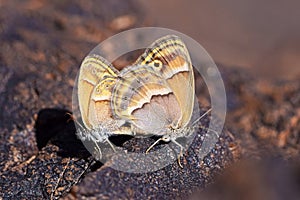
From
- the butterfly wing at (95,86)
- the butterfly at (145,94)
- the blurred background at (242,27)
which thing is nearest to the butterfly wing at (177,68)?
the butterfly at (145,94)

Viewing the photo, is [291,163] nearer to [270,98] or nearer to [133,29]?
[270,98]

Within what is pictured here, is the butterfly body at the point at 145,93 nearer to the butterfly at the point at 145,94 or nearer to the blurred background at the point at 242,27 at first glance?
the butterfly at the point at 145,94

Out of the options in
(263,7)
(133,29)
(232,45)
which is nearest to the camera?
(133,29)

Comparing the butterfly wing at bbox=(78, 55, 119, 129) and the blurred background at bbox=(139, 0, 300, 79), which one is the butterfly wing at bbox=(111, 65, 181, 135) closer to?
the butterfly wing at bbox=(78, 55, 119, 129)

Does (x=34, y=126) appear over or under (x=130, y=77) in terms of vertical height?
under

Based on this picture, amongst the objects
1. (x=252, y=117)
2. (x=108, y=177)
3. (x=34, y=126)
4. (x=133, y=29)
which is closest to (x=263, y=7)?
(x=133, y=29)

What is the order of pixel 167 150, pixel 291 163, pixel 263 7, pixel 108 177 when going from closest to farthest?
pixel 108 177, pixel 167 150, pixel 291 163, pixel 263 7
